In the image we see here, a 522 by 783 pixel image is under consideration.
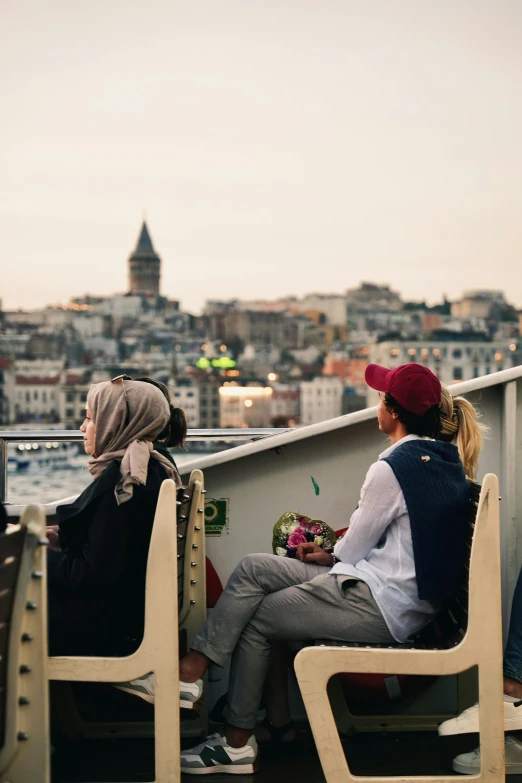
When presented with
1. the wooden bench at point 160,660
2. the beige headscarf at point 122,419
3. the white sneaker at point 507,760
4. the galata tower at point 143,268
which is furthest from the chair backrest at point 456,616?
the galata tower at point 143,268

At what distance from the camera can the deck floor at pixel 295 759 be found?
8.93 ft

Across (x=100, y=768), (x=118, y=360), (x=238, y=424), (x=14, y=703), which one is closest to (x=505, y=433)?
(x=100, y=768)

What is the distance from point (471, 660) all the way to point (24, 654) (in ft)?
3.17

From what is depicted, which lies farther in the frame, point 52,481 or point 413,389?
point 52,481

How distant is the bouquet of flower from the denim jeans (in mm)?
534

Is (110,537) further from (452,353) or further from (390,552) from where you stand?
(452,353)

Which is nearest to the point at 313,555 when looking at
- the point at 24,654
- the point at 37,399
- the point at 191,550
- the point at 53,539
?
the point at 191,550

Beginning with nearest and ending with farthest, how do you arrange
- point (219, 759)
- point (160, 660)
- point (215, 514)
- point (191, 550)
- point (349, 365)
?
point (160, 660), point (219, 759), point (191, 550), point (215, 514), point (349, 365)

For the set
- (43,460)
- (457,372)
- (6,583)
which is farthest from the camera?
(457,372)

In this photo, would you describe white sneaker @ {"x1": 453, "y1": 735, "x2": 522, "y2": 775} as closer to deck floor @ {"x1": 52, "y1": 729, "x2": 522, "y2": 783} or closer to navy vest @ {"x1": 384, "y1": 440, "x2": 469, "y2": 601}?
deck floor @ {"x1": 52, "y1": 729, "x2": 522, "y2": 783}

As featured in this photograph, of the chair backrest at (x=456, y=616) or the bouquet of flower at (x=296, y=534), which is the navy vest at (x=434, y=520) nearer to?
the chair backrest at (x=456, y=616)

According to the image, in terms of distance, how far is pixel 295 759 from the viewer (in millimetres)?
2840

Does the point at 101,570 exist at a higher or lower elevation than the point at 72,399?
higher

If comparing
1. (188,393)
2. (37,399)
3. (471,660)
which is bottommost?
(37,399)
